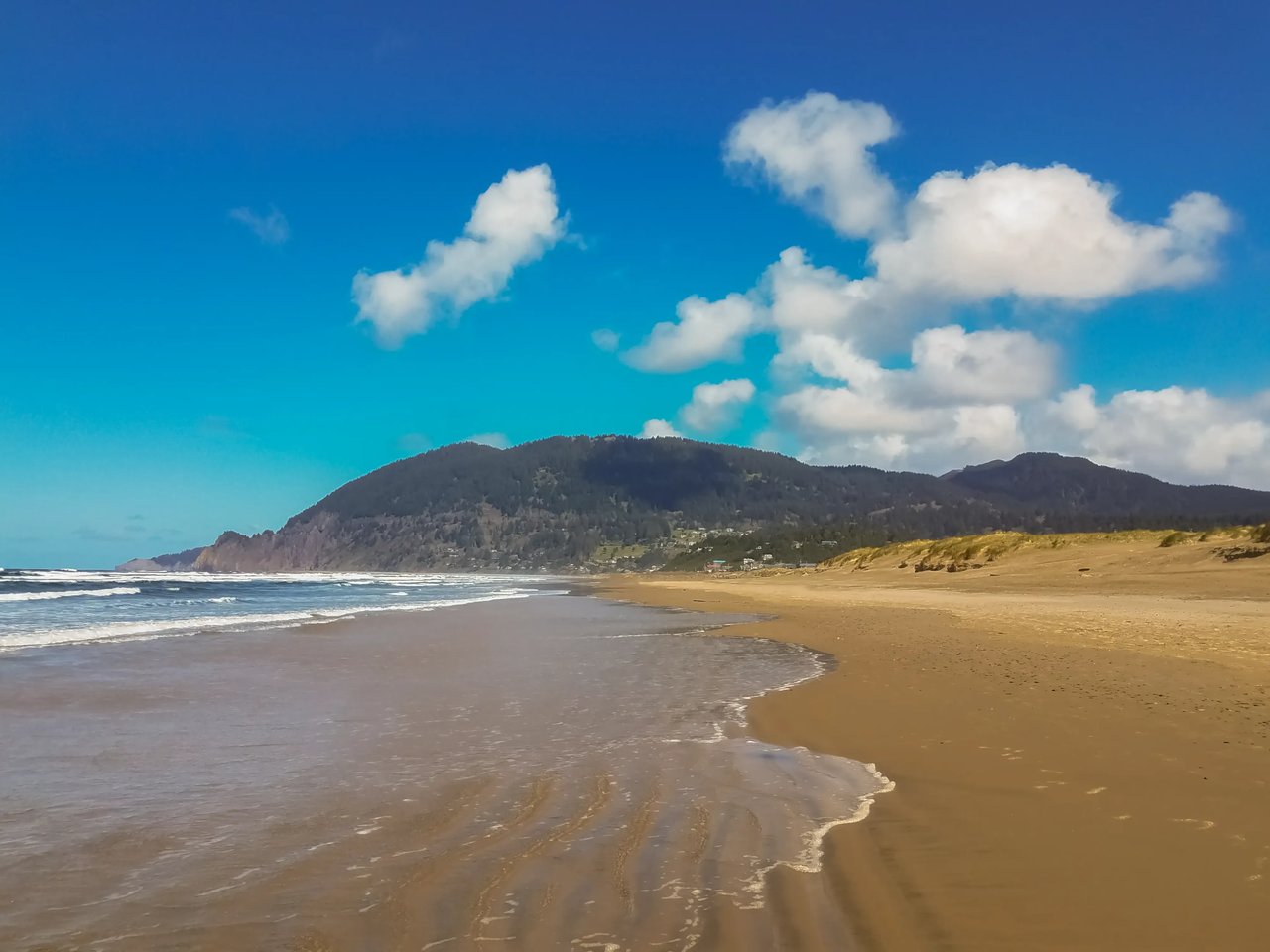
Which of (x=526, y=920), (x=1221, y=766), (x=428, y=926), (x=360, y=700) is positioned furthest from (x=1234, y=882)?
(x=360, y=700)

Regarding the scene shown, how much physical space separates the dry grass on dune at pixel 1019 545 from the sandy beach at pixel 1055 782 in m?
22.6

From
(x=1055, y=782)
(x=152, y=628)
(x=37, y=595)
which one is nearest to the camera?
(x=1055, y=782)

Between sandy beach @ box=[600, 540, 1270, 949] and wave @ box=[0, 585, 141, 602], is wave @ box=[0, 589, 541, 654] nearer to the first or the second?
sandy beach @ box=[600, 540, 1270, 949]

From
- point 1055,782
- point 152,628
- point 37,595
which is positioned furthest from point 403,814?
point 37,595

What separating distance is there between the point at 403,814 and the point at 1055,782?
20.5ft

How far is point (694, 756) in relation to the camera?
31.6 ft

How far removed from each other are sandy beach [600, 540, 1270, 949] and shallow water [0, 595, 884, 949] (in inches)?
23.7

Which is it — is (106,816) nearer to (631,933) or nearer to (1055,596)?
(631,933)

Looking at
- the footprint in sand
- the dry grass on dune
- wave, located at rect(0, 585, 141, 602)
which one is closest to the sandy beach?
the footprint in sand

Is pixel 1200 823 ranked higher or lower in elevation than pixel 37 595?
lower

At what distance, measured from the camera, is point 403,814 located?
24.2 feet

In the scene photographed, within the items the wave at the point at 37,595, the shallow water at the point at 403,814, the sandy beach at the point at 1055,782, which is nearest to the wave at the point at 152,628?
the shallow water at the point at 403,814

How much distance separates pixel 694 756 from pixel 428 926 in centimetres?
515

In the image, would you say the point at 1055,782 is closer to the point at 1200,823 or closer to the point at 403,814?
the point at 1200,823
